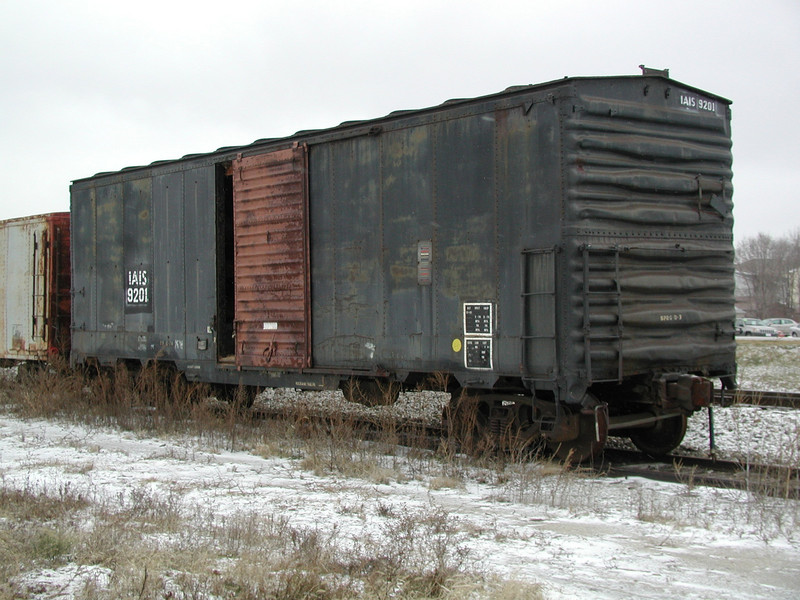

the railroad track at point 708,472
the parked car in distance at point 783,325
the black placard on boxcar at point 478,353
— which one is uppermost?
the black placard on boxcar at point 478,353

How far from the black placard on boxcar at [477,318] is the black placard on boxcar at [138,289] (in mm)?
5966

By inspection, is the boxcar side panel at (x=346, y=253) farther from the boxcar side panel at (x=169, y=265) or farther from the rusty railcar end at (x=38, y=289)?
the rusty railcar end at (x=38, y=289)

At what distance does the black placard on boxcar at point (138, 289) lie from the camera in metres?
11.9

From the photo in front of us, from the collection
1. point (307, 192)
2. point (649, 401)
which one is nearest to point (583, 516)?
point (649, 401)

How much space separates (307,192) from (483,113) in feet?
9.08

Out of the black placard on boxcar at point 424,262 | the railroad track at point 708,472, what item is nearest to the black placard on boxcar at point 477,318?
the black placard on boxcar at point 424,262

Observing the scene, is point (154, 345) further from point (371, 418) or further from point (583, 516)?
point (583, 516)

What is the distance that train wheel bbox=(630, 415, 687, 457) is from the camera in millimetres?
8375

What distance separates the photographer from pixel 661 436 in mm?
8594

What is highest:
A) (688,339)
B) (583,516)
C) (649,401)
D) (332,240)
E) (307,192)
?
(307,192)

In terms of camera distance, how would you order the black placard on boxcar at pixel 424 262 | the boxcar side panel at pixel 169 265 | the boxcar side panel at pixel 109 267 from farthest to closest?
1. the boxcar side panel at pixel 109 267
2. the boxcar side panel at pixel 169 265
3. the black placard on boxcar at pixel 424 262

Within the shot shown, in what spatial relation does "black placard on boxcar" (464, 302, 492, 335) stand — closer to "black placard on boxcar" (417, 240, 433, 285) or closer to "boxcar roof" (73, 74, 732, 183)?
"black placard on boxcar" (417, 240, 433, 285)

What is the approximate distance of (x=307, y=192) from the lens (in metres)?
9.77

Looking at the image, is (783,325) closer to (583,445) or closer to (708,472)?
(708,472)
